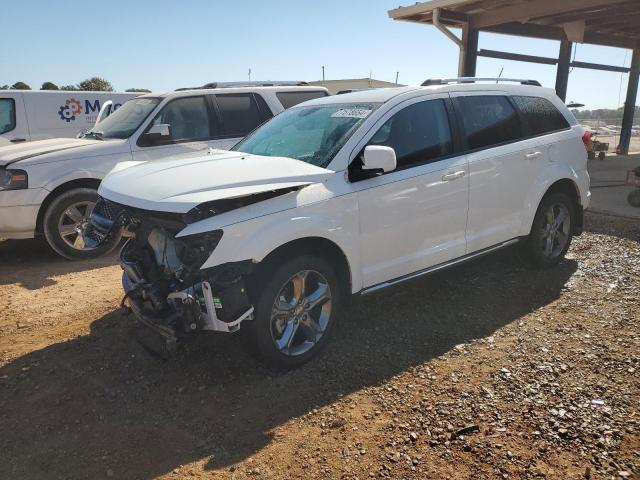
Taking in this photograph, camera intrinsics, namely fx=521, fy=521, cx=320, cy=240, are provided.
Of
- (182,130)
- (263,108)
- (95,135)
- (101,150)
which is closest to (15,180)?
(101,150)

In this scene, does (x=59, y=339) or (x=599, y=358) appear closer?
(x=599, y=358)

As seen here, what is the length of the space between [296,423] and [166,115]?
511 centimetres

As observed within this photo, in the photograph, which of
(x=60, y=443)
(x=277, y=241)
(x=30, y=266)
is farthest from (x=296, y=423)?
(x=30, y=266)

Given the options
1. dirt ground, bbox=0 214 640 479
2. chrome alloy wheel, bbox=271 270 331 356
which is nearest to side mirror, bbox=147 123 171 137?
dirt ground, bbox=0 214 640 479

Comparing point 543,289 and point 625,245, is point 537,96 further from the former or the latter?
point 625,245

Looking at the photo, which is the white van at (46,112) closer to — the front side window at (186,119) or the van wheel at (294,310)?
the front side window at (186,119)

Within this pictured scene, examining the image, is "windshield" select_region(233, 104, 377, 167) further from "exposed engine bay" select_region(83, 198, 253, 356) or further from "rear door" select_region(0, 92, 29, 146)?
"rear door" select_region(0, 92, 29, 146)

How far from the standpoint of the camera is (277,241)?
131 inches

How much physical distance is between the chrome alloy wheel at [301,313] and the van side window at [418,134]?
3.81ft

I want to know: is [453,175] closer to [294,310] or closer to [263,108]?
[294,310]

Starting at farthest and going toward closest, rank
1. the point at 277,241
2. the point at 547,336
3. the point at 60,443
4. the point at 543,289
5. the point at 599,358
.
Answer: the point at 543,289 → the point at 547,336 → the point at 599,358 → the point at 277,241 → the point at 60,443

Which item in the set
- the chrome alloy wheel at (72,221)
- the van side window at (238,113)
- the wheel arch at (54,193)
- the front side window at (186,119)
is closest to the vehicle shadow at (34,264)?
the chrome alloy wheel at (72,221)

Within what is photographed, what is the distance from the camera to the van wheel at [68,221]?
615 centimetres

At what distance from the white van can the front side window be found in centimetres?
469
